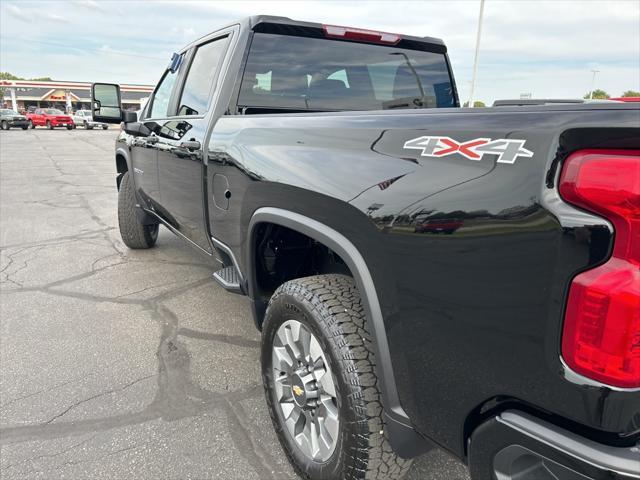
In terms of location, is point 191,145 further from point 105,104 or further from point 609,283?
point 609,283

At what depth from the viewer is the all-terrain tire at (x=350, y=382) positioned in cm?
165

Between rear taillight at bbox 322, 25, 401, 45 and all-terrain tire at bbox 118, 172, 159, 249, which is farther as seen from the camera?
all-terrain tire at bbox 118, 172, 159, 249

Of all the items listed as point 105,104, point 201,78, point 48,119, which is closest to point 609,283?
point 201,78

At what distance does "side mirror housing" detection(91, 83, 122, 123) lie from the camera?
450 centimetres

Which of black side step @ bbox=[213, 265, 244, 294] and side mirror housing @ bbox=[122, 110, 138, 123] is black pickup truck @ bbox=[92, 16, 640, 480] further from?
side mirror housing @ bbox=[122, 110, 138, 123]

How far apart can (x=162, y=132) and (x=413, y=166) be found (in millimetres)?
2694

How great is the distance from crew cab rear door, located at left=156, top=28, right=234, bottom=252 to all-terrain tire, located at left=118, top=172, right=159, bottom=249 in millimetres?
1402

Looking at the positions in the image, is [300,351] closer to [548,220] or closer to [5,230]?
[548,220]

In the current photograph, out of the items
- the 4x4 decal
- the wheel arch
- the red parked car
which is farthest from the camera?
the red parked car

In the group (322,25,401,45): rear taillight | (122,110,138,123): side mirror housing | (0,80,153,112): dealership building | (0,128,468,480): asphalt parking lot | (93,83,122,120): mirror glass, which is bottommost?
(0,128,468,480): asphalt parking lot

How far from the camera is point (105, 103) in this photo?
4633mm

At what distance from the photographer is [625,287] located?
3.28 ft

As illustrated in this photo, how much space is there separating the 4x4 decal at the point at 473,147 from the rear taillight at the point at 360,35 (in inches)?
75.3

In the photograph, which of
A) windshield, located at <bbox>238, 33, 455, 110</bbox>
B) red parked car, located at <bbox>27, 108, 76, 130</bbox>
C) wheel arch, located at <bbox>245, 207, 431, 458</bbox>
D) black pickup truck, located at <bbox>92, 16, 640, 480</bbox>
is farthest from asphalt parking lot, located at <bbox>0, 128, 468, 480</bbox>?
red parked car, located at <bbox>27, 108, 76, 130</bbox>
